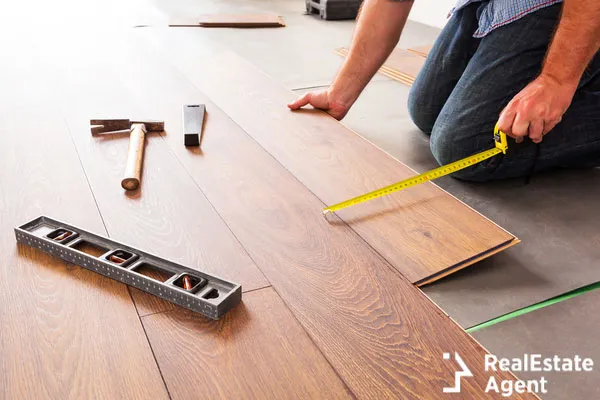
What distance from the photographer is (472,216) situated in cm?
165

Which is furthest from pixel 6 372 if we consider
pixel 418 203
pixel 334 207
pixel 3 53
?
pixel 3 53

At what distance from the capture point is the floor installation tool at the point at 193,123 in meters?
1.98

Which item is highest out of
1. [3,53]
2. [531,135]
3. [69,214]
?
[531,135]

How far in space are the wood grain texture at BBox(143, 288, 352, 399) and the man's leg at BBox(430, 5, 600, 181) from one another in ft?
3.97

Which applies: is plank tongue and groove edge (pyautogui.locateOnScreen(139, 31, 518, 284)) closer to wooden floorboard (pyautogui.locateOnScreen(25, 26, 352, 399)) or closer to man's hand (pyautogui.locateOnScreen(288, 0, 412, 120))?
man's hand (pyautogui.locateOnScreen(288, 0, 412, 120))

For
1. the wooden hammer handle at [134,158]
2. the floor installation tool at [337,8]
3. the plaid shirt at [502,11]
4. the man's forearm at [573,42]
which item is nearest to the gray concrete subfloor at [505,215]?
the man's forearm at [573,42]

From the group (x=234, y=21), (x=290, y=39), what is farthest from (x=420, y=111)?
(x=234, y=21)

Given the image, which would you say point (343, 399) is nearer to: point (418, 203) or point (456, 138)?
point (418, 203)

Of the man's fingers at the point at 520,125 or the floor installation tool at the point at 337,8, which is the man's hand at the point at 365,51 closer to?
the man's fingers at the point at 520,125

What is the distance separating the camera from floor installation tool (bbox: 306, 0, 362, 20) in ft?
16.4

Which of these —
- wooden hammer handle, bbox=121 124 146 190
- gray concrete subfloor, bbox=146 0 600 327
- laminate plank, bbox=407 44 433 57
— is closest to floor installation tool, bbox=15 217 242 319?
wooden hammer handle, bbox=121 124 146 190

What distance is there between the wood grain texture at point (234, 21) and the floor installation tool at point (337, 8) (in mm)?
438

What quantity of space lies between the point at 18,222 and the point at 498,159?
5.30 ft

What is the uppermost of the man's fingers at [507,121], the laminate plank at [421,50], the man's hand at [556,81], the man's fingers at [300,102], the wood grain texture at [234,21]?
the man's hand at [556,81]
